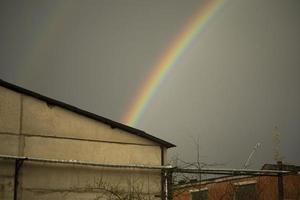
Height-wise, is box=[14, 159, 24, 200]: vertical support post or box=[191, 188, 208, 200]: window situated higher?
box=[14, 159, 24, 200]: vertical support post

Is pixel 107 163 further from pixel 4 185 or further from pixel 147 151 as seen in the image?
pixel 4 185

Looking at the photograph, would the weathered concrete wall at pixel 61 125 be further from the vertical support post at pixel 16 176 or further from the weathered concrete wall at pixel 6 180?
the weathered concrete wall at pixel 6 180

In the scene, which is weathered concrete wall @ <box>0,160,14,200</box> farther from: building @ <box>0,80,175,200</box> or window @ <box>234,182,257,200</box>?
window @ <box>234,182,257,200</box>

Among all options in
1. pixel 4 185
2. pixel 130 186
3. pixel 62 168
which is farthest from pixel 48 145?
pixel 130 186

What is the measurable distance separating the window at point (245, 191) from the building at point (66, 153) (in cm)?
1019

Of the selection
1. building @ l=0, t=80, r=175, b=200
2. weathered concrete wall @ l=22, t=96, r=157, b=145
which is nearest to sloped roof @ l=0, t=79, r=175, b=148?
building @ l=0, t=80, r=175, b=200

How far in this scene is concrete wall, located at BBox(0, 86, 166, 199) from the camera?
525 inches

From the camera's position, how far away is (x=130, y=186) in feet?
48.3

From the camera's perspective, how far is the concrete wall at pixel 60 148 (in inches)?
525

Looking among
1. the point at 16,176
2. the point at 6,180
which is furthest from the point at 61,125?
the point at 6,180

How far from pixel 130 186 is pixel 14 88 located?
4.51 metres

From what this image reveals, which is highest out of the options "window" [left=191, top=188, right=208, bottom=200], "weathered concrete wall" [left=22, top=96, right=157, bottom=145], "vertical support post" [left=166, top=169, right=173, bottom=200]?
"weathered concrete wall" [left=22, top=96, right=157, bottom=145]

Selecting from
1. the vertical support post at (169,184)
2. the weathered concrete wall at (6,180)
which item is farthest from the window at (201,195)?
the weathered concrete wall at (6,180)

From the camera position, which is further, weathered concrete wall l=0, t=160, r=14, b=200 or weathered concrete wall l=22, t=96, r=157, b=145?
weathered concrete wall l=22, t=96, r=157, b=145
